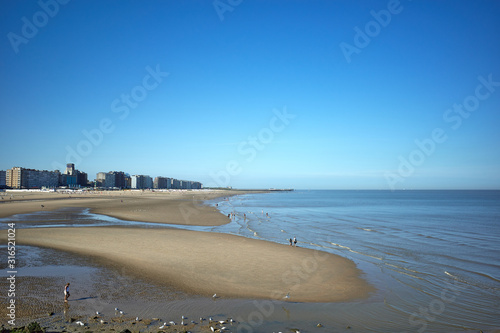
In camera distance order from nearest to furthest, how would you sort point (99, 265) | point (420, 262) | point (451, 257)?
point (99, 265) < point (420, 262) < point (451, 257)

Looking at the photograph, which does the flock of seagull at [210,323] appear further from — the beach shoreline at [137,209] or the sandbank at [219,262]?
the beach shoreline at [137,209]

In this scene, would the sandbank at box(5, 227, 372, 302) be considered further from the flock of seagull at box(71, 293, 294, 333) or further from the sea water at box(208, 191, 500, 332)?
the flock of seagull at box(71, 293, 294, 333)

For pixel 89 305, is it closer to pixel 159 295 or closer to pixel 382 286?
pixel 159 295

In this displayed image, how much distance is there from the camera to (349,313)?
503 inches

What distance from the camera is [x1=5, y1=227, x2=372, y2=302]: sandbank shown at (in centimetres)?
1537

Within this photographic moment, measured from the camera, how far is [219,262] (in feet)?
66.6

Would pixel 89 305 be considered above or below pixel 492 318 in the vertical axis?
above

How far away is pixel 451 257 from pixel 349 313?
1587 centimetres

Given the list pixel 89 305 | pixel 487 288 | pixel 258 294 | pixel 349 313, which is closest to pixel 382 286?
pixel 349 313
